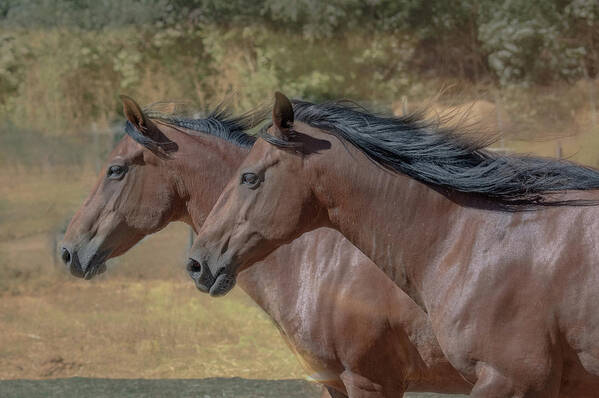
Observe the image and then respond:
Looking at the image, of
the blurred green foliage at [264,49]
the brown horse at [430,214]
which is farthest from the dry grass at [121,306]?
the brown horse at [430,214]

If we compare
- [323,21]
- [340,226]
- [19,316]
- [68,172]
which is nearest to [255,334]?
[19,316]

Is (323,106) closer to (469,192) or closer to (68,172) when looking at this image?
(469,192)

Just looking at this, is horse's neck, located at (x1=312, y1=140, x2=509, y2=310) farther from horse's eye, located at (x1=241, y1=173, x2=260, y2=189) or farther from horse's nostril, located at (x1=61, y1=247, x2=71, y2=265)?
horse's nostril, located at (x1=61, y1=247, x2=71, y2=265)

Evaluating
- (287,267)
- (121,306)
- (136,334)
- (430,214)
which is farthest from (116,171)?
(121,306)

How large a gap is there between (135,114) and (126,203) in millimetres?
446

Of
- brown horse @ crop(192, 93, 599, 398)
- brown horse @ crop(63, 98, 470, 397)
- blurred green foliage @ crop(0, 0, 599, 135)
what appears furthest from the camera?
blurred green foliage @ crop(0, 0, 599, 135)

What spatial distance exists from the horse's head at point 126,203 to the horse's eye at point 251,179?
119 centimetres

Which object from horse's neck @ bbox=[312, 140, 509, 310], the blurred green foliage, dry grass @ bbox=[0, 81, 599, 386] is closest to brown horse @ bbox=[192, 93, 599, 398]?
horse's neck @ bbox=[312, 140, 509, 310]

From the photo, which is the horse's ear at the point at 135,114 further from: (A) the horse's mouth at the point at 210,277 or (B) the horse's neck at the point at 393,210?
(B) the horse's neck at the point at 393,210

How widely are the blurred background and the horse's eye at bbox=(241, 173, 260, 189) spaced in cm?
698

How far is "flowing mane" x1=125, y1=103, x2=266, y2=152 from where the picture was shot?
416 cm

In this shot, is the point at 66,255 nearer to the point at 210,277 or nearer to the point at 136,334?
the point at 210,277

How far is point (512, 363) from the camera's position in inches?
107

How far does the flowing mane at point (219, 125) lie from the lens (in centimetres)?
416
